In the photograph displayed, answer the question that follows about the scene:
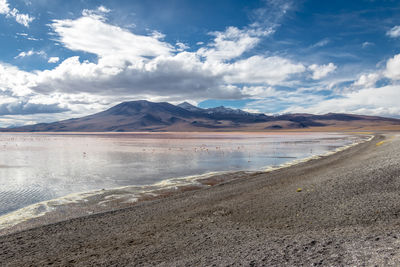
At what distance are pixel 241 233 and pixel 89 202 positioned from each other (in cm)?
880

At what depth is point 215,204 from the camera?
1135cm

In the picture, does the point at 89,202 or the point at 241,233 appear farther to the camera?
the point at 89,202

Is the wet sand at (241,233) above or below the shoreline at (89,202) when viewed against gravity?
above

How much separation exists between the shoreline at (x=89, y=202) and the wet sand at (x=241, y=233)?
1.57m

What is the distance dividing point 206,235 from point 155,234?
1.61m

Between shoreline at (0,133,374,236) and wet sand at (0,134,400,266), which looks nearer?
wet sand at (0,134,400,266)

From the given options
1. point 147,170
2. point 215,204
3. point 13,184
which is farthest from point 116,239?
point 147,170

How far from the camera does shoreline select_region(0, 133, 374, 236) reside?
35.4 ft

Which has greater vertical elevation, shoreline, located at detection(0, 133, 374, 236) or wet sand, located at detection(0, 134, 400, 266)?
wet sand, located at detection(0, 134, 400, 266)

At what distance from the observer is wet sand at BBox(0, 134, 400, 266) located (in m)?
5.95

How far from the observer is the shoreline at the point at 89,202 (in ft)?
35.4

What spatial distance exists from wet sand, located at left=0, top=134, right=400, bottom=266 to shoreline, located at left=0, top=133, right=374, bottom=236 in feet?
5.14

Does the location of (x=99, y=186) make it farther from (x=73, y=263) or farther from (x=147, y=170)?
(x=73, y=263)

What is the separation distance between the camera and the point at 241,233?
777 cm
